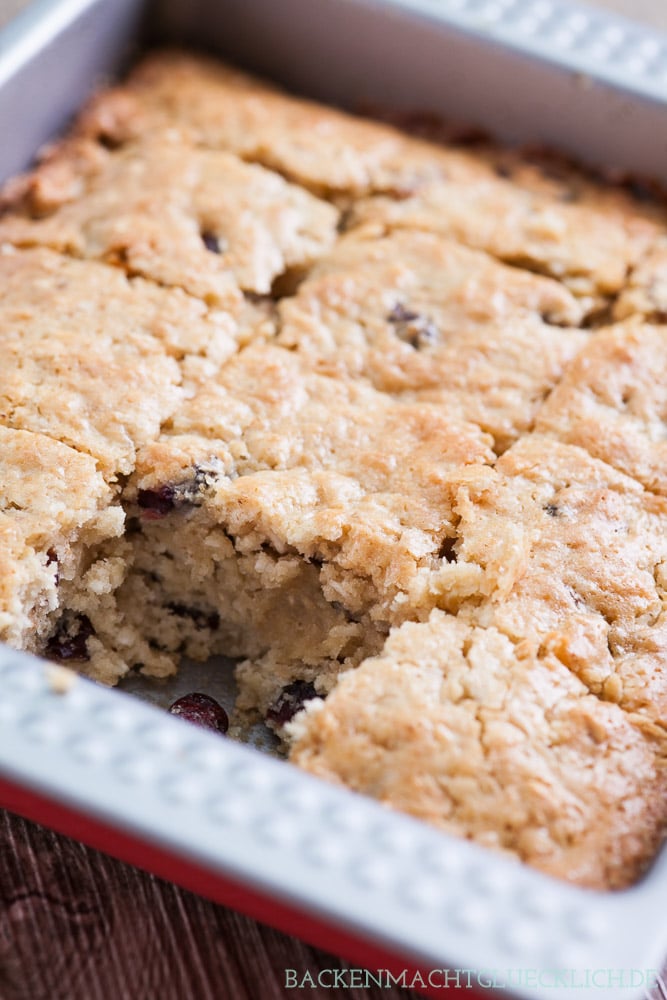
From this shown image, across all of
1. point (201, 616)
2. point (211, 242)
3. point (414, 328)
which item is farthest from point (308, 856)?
point (211, 242)

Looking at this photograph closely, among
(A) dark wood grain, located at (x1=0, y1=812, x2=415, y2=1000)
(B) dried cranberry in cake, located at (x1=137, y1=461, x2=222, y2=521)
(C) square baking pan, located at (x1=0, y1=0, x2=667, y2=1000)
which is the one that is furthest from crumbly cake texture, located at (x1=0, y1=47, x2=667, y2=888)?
(A) dark wood grain, located at (x1=0, y1=812, x2=415, y2=1000)

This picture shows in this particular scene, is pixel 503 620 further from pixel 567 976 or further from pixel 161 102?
pixel 161 102

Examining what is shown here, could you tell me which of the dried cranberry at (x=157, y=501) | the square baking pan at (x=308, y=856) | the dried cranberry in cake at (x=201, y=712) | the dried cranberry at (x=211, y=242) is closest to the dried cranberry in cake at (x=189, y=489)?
the dried cranberry at (x=157, y=501)

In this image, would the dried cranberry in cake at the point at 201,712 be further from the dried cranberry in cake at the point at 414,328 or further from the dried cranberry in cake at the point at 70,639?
the dried cranberry in cake at the point at 414,328

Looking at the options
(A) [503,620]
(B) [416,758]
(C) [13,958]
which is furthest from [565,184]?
(C) [13,958]

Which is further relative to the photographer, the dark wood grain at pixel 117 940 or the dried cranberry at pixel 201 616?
the dried cranberry at pixel 201 616

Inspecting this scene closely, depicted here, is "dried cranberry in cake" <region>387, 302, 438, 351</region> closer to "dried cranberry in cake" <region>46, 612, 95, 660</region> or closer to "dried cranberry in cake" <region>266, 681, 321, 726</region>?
"dried cranberry in cake" <region>266, 681, 321, 726</region>
